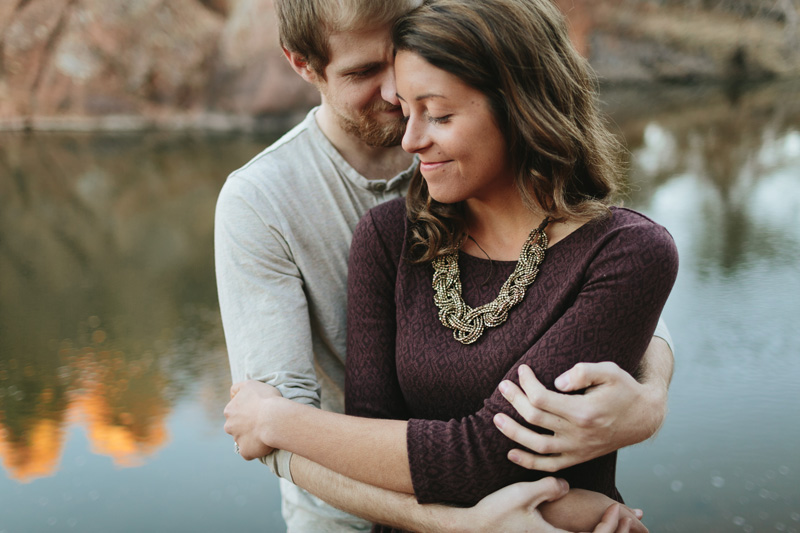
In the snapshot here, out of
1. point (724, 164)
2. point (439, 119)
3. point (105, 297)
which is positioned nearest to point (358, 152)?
point (439, 119)

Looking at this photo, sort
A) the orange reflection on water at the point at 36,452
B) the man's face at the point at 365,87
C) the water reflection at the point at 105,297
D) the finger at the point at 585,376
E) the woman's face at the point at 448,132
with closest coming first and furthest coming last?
the finger at the point at 585,376 → the woman's face at the point at 448,132 → the man's face at the point at 365,87 → the orange reflection on water at the point at 36,452 → the water reflection at the point at 105,297

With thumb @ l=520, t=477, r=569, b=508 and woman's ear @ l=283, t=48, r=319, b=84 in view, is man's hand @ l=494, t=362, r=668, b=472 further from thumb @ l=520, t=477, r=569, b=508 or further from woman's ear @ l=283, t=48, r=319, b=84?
woman's ear @ l=283, t=48, r=319, b=84

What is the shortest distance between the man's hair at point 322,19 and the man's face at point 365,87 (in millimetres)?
17

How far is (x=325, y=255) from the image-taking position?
57.4 inches

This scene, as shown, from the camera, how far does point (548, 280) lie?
119 cm

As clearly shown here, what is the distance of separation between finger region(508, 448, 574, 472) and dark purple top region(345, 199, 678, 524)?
21 mm

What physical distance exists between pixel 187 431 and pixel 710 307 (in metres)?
2.49

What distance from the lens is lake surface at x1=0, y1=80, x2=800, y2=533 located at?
2426mm

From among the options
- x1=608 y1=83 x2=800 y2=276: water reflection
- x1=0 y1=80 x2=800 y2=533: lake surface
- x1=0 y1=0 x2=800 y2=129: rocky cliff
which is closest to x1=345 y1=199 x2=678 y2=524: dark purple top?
x1=0 y1=80 x2=800 y2=533: lake surface

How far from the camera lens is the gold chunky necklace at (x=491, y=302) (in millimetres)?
1206

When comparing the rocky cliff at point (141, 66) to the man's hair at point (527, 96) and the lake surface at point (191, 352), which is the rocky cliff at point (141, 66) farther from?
the man's hair at point (527, 96)

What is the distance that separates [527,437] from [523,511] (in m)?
0.12

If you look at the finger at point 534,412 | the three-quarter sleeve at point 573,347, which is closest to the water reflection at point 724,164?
the three-quarter sleeve at point 573,347

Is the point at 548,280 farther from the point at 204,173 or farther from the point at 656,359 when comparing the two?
the point at 204,173
